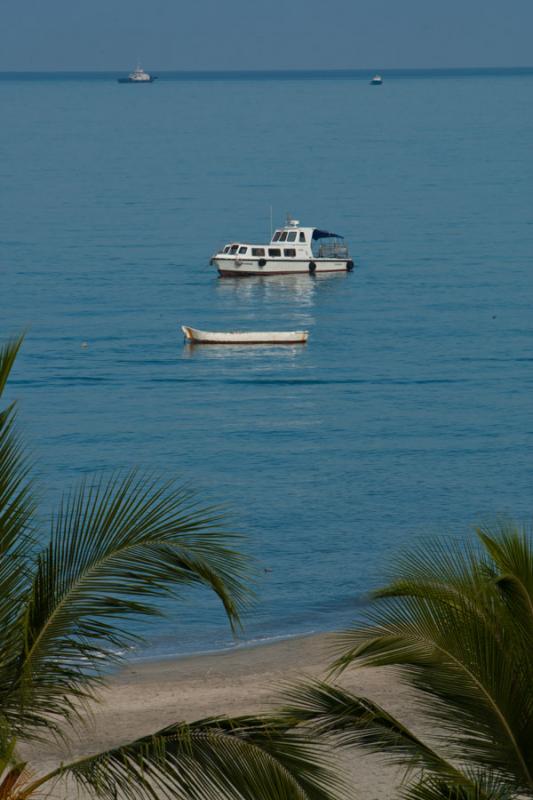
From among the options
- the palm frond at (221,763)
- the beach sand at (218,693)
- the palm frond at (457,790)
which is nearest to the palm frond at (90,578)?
the palm frond at (221,763)

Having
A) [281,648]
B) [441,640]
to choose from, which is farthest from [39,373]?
[441,640]

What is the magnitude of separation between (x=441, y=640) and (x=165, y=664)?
16148mm

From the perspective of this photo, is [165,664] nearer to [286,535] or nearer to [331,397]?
[286,535]

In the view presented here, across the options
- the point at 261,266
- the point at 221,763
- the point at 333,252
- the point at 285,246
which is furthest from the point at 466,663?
the point at 333,252

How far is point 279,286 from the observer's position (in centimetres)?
6844

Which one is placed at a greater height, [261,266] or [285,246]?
[285,246]

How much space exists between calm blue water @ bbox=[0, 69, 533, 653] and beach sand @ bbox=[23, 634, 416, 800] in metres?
1.42

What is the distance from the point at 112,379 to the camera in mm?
51500

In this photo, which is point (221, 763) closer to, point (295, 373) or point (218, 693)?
point (218, 693)

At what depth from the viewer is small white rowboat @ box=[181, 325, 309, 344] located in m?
56.1

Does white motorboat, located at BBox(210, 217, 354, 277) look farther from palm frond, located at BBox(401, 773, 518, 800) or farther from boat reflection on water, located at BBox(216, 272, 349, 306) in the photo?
palm frond, located at BBox(401, 773, 518, 800)

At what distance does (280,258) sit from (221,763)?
62.1 meters

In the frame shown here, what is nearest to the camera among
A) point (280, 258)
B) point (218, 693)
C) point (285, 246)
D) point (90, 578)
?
point (90, 578)

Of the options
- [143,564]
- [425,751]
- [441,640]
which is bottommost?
[425,751]
